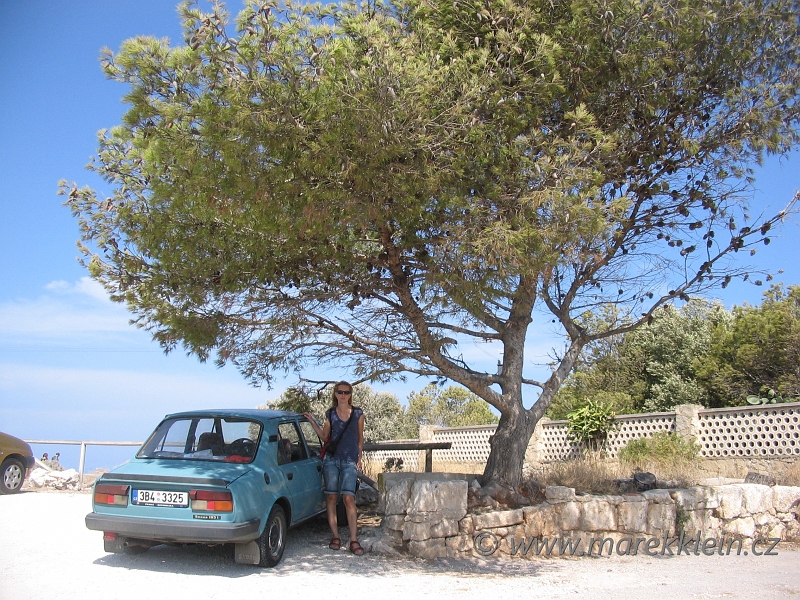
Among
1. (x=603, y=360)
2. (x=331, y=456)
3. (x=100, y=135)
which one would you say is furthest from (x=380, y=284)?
(x=603, y=360)

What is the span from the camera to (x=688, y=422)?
1527 centimetres

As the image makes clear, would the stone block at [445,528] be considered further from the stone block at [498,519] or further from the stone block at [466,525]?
the stone block at [498,519]

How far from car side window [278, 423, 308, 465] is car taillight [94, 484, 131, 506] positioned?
154cm

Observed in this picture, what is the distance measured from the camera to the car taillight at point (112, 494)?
5945 mm

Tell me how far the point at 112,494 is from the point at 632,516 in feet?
20.2

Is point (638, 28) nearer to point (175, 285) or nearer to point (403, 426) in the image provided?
point (175, 285)

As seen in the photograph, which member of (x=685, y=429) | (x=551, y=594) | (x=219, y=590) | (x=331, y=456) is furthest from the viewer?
(x=685, y=429)

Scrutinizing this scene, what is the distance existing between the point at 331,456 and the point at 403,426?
18.9 m

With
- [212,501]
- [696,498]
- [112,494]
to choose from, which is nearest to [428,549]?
[212,501]

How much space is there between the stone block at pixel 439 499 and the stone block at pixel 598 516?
171 cm

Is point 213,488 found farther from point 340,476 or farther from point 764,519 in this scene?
point 764,519

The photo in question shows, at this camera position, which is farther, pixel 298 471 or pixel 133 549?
pixel 298 471

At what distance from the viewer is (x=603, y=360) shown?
36.4 feet

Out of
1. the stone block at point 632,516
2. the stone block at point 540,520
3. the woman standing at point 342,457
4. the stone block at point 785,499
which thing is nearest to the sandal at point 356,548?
the woman standing at point 342,457
